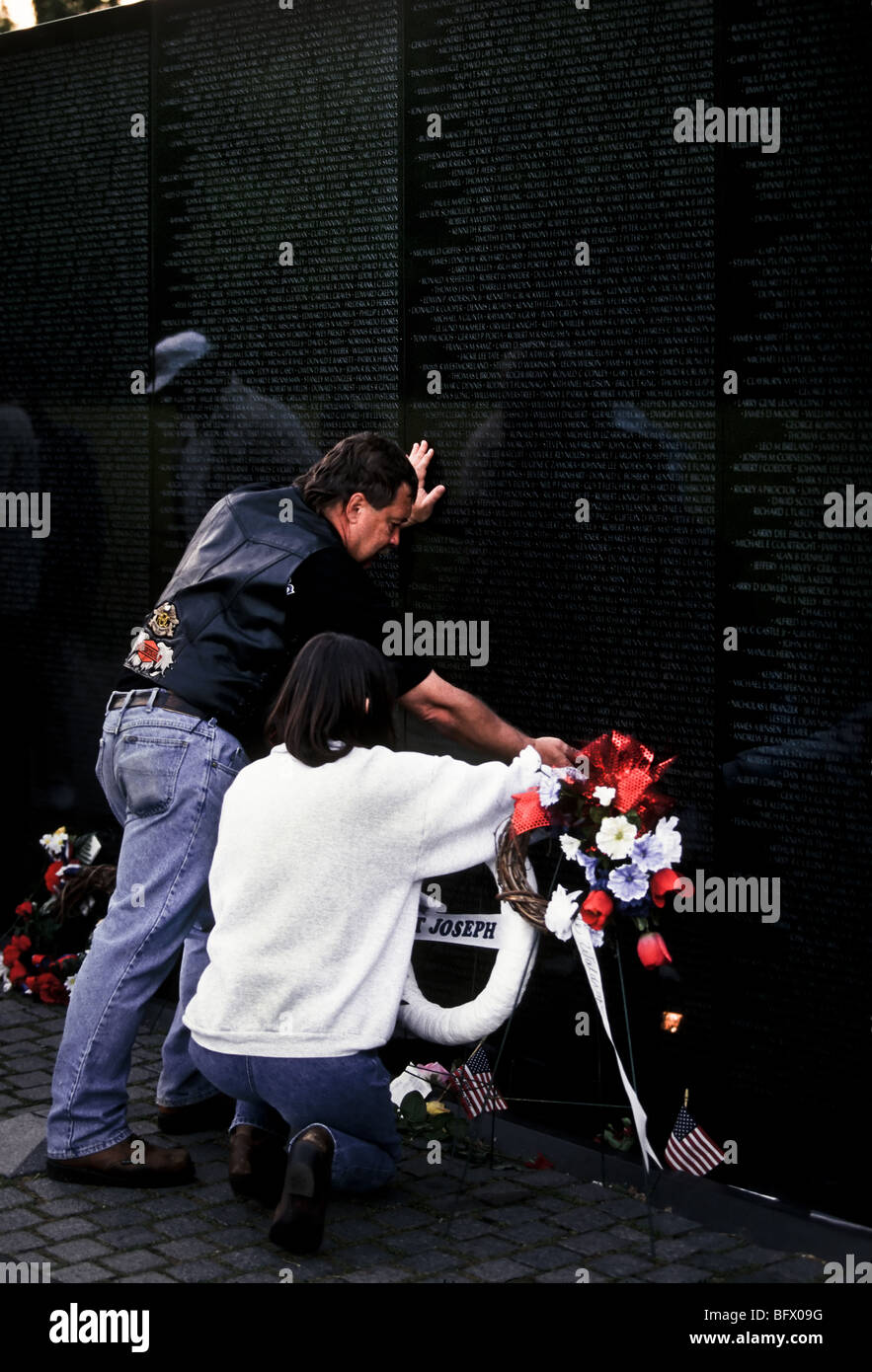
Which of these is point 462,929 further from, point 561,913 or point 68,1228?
point 68,1228

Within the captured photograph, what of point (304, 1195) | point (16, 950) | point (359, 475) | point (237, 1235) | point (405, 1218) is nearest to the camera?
point (304, 1195)

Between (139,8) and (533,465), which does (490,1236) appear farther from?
(139,8)

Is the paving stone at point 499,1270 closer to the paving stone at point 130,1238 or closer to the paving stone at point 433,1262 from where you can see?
the paving stone at point 433,1262

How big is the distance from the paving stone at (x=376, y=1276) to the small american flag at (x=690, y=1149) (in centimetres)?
97

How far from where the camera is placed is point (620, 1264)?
438cm

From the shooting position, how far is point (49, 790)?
297 inches

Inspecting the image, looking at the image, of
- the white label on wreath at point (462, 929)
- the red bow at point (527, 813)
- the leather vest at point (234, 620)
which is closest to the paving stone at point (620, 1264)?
the white label on wreath at point (462, 929)

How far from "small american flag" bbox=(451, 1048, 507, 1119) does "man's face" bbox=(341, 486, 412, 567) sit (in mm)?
1525

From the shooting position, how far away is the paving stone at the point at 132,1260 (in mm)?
4332

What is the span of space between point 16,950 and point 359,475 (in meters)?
3.04

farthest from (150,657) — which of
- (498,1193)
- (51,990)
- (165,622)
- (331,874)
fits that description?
(51,990)

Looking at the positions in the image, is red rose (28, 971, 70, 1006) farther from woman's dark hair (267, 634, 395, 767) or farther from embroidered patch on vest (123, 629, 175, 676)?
woman's dark hair (267, 634, 395, 767)

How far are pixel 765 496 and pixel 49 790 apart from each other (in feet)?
12.9

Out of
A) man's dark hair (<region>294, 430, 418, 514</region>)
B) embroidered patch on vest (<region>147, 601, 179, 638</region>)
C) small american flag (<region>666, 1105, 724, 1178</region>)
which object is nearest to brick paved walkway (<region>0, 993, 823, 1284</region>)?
small american flag (<region>666, 1105, 724, 1178</region>)
